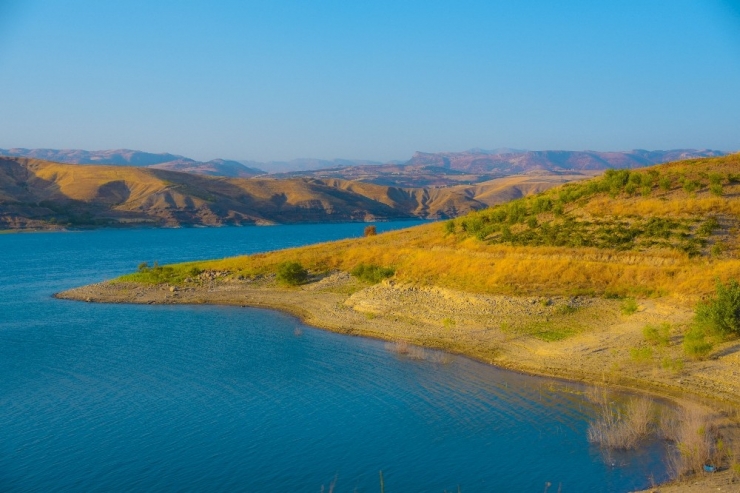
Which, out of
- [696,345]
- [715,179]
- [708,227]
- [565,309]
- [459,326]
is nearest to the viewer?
[696,345]

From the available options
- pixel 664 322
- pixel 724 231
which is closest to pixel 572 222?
pixel 724 231

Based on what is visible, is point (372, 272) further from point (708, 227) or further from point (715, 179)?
point (715, 179)

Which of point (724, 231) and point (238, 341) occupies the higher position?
point (724, 231)

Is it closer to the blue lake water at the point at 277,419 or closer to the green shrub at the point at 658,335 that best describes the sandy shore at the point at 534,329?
the green shrub at the point at 658,335

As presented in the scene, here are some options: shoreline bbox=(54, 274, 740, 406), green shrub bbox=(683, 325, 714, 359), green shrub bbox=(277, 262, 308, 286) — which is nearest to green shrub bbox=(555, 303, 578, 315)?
shoreline bbox=(54, 274, 740, 406)

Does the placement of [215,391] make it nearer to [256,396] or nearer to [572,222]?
[256,396]

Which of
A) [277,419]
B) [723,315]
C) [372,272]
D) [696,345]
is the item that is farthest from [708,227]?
[277,419]

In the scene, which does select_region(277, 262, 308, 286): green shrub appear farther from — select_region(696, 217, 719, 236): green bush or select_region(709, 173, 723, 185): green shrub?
select_region(709, 173, 723, 185): green shrub
